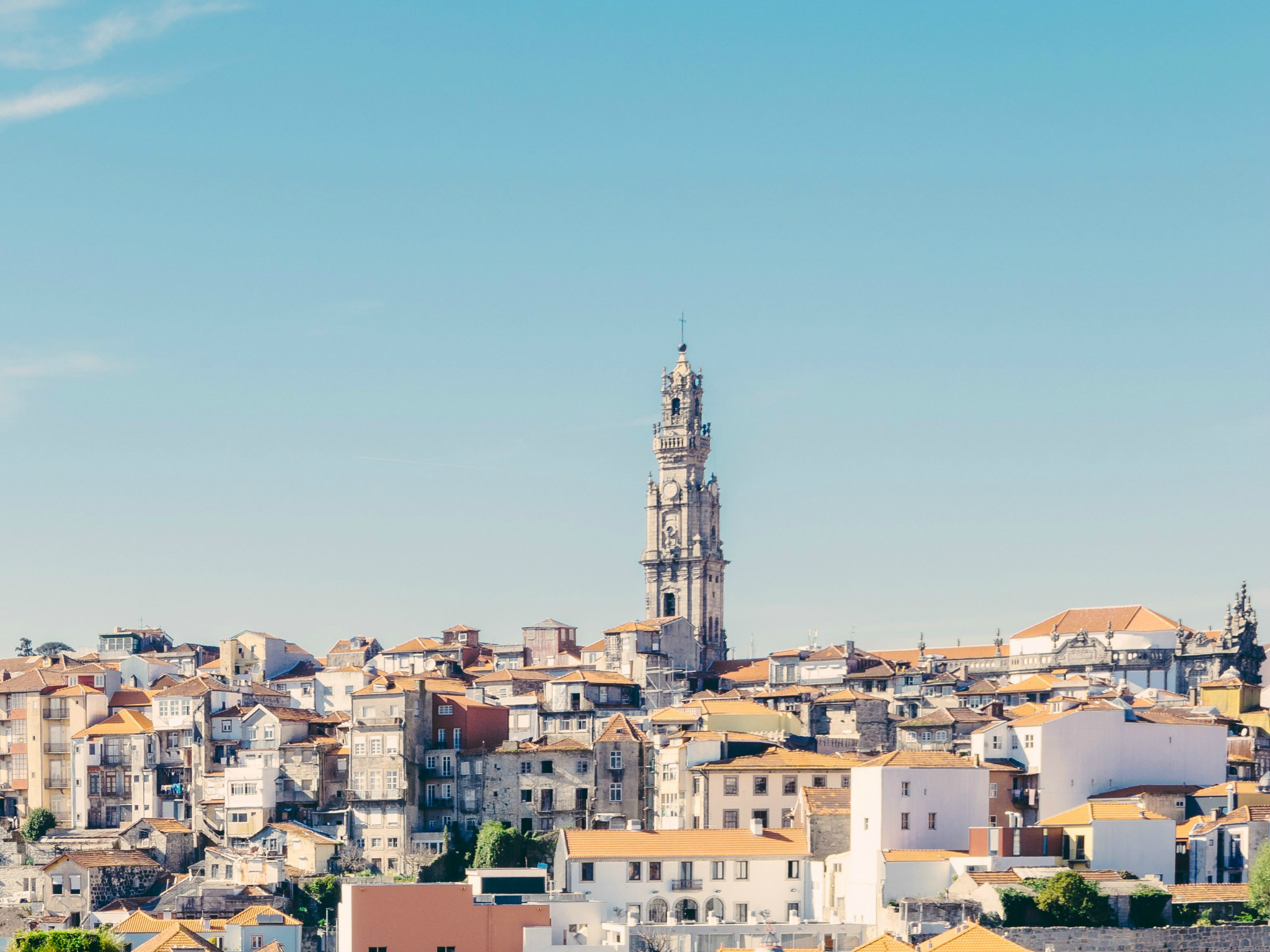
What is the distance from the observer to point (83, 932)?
76625 millimetres

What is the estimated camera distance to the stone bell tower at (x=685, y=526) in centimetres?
14738

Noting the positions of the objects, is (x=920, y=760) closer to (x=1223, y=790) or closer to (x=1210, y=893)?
(x=1210, y=893)

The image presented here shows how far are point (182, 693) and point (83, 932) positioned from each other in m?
36.4

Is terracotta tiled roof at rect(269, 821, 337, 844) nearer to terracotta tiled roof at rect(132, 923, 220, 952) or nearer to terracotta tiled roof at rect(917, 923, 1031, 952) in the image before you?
terracotta tiled roof at rect(132, 923, 220, 952)

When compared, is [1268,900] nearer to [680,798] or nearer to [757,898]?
[757,898]

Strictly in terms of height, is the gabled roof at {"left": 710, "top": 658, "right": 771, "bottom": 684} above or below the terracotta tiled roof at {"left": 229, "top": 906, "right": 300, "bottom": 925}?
above

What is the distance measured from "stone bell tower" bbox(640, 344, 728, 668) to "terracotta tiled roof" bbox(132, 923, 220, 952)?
62305 millimetres

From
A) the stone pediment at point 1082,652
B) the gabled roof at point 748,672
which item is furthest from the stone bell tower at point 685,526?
the stone pediment at point 1082,652

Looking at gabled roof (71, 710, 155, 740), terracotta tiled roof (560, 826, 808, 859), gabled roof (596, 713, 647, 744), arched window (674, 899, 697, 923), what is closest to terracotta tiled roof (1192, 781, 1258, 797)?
terracotta tiled roof (560, 826, 808, 859)

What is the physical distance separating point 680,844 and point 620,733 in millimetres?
17114

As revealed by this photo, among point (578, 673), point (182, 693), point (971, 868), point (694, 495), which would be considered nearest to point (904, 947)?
point (971, 868)

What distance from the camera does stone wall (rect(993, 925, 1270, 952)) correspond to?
71.4 meters

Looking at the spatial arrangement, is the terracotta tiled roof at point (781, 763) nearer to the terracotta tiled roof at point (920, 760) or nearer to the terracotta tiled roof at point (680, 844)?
the terracotta tiled roof at point (680, 844)

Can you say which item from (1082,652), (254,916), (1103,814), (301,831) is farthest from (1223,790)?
(301,831)
